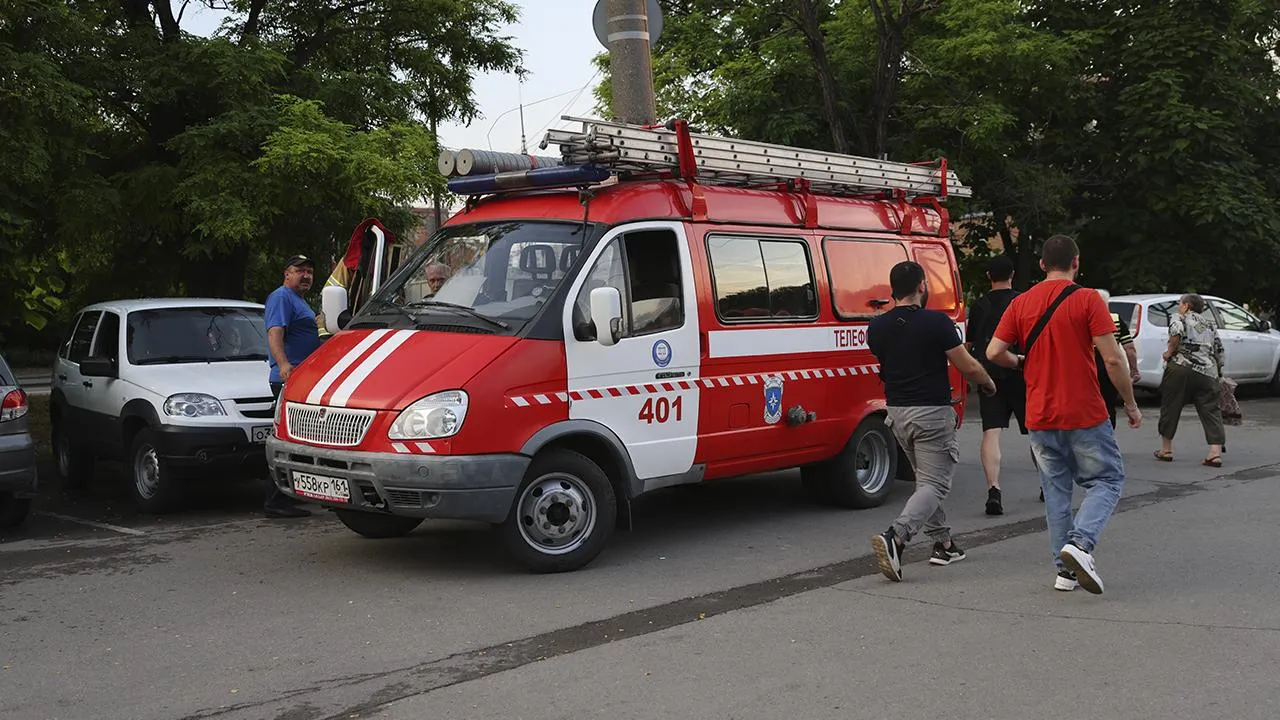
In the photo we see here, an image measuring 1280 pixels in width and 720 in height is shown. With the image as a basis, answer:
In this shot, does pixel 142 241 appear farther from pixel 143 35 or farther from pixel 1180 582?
pixel 1180 582

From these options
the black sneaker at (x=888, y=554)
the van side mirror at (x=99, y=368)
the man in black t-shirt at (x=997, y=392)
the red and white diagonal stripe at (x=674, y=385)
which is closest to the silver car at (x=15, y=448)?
the van side mirror at (x=99, y=368)

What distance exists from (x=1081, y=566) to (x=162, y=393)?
21.8 ft

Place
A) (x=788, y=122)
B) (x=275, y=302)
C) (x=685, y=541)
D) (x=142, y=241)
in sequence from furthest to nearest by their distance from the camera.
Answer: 1. (x=788, y=122)
2. (x=142, y=241)
3. (x=275, y=302)
4. (x=685, y=541)

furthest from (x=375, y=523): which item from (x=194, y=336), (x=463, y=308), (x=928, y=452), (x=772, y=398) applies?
(x=928, y=452)

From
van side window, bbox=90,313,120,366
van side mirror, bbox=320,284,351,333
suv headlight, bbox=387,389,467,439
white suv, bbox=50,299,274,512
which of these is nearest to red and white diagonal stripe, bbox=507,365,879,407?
suv headlight, bbox=387,389,467,439

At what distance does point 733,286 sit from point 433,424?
253 centimetres

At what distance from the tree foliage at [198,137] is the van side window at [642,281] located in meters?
5.92

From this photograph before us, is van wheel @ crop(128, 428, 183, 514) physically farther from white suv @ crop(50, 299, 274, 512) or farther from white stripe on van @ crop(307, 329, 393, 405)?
white stripe on van @ crop(307, 329, 393, 405)

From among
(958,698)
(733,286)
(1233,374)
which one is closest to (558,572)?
(733,286)

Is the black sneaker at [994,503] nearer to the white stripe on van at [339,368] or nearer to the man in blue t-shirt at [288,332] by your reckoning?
the white stripe on van at [339,368]

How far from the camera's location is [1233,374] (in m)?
18.7

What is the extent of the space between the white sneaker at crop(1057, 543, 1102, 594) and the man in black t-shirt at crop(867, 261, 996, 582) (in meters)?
0.83

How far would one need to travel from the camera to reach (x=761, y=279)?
28.7ft

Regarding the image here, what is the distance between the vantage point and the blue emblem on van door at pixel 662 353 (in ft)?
25.8
